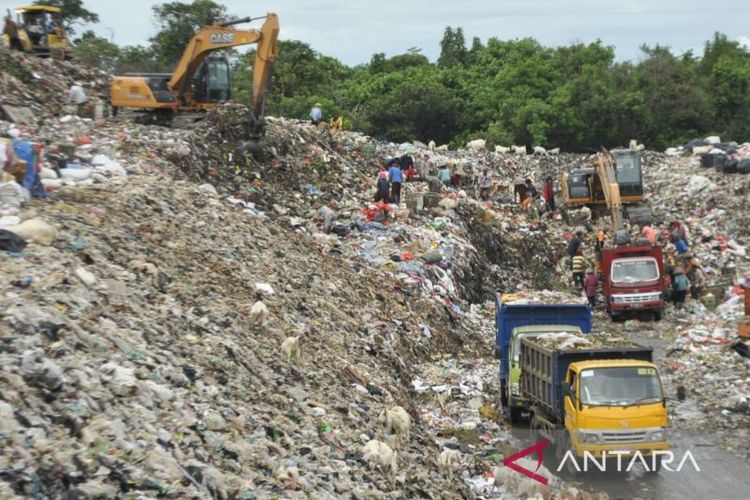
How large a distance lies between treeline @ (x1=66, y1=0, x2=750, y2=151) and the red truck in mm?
22195

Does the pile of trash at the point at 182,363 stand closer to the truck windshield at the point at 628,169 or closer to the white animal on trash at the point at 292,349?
the white animal on trash at the point at 292,349

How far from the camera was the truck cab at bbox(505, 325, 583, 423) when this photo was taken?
1409 cm

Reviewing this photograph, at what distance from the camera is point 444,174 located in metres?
30.8

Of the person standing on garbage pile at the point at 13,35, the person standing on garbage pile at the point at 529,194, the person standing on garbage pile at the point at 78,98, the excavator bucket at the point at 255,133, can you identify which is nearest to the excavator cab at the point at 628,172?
the person standing on garbage pile at the point at 529,194

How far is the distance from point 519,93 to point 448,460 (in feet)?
127

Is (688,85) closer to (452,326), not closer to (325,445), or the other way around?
(452,326)

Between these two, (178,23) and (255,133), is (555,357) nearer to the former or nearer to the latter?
(255,133)

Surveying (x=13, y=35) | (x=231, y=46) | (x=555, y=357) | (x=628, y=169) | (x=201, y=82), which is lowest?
(x=555, y=357)

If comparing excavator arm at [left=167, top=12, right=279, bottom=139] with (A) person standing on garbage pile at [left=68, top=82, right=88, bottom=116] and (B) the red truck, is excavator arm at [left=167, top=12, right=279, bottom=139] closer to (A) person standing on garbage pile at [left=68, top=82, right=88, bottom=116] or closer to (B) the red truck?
(A) person standing on garbage pile at [left=68, top=82, right=88, bottom=116]

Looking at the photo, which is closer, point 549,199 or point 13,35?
point 13,35

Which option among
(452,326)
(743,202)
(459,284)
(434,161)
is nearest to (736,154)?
(743,202)

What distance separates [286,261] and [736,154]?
22865 mm

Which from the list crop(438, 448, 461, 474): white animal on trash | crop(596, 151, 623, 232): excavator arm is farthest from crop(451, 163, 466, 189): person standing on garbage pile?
crop(438, 448, 461, 474): white animal on trash

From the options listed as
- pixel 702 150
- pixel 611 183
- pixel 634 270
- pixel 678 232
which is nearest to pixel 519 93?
pixel 702 150
